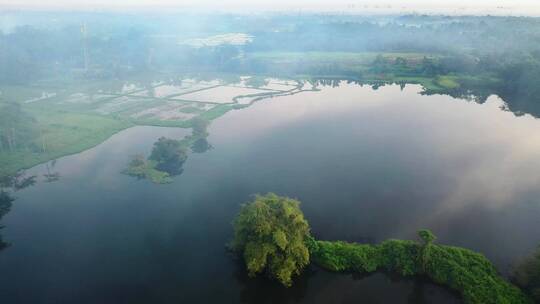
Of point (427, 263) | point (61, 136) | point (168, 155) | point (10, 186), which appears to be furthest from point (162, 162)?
point (427, 263)

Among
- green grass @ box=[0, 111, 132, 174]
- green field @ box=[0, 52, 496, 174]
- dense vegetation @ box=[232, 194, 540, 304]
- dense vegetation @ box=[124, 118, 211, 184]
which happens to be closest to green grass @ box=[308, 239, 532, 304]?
dense vegetation @ box=[232, 194, 540, 304]

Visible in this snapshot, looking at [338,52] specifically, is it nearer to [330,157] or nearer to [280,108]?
[280,108]

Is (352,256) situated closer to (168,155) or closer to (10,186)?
(168,155)

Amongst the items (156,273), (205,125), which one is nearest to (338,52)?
(205,125)

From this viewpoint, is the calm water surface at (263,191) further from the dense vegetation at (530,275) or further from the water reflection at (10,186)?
the dense vegetation at (530,275)

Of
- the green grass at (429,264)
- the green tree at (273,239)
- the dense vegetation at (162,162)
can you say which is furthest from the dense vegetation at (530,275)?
the dense vegetation at (162,162)

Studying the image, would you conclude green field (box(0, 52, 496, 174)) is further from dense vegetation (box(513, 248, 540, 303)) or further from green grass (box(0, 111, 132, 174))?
dense vegetation (box(513, 248, 540, 303))
